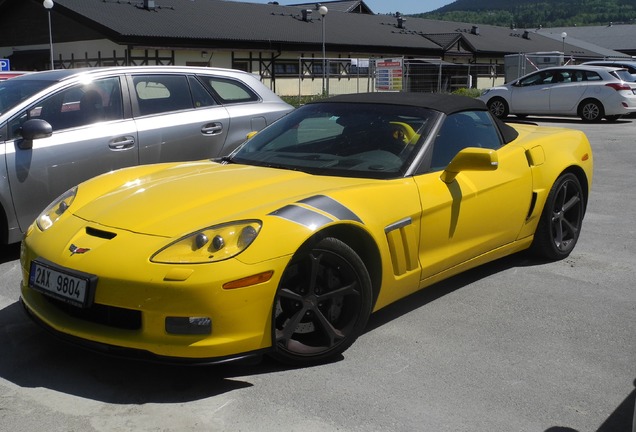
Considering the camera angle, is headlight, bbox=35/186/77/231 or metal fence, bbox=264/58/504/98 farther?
metal fence, bbox=264/58/504/98

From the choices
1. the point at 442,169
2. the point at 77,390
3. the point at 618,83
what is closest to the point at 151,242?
the point at 77,390

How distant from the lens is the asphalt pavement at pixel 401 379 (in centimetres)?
304

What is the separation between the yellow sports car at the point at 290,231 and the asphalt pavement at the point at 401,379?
0.71 feet

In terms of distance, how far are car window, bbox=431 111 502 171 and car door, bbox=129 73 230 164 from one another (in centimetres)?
264

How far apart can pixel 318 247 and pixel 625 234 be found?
13.0 ft

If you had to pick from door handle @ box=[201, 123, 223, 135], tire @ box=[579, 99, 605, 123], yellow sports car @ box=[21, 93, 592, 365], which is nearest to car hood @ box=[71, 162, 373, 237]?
yellow sports car @ box=[21, 93, 592, 365]

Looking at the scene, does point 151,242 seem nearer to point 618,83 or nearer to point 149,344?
point 149,344

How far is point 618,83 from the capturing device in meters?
18.9

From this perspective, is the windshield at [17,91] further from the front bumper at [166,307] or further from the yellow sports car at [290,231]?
the front bumper at [166,307]

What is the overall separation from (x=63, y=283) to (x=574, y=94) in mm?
18384

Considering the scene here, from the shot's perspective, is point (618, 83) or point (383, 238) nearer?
point (383, 238)

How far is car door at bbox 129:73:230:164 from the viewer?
620 centimetres

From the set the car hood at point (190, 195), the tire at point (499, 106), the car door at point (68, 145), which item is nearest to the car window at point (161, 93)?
the car door at point (68, 145)

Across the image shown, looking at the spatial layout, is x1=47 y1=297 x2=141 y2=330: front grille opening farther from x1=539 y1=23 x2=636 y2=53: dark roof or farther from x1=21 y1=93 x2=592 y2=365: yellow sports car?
x1=539 y1=23 x2=636 y2=53: dark roof
